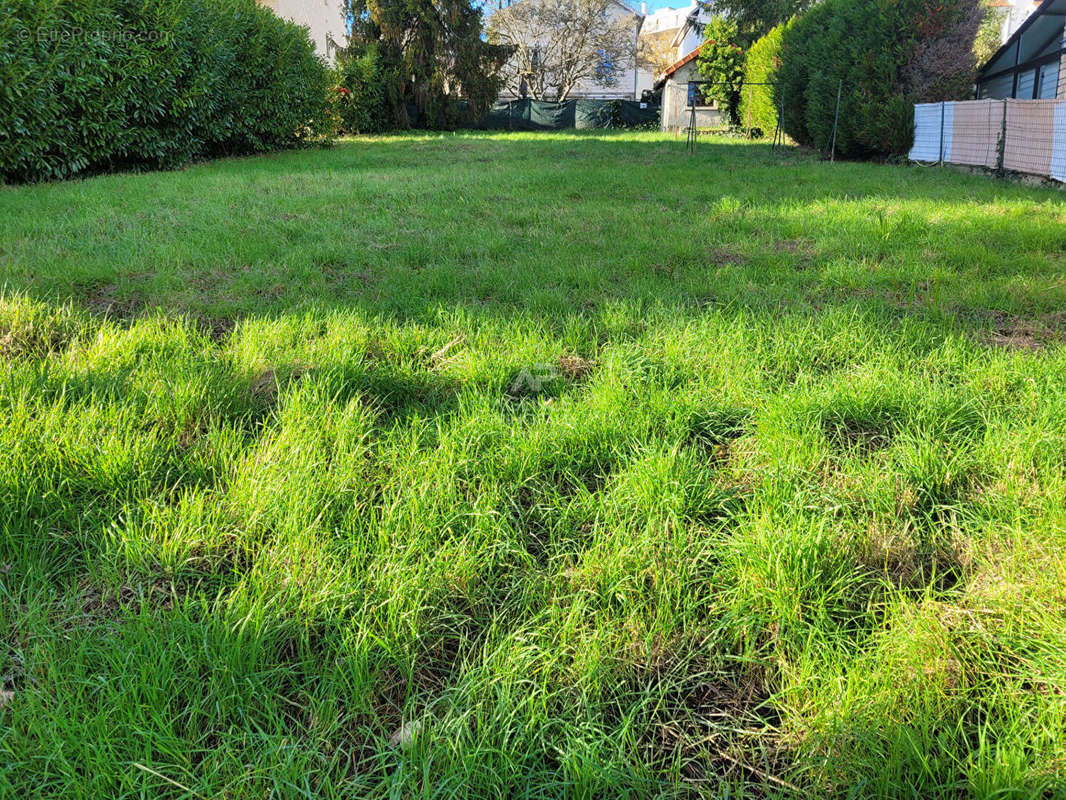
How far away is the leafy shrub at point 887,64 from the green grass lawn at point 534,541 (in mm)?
10101

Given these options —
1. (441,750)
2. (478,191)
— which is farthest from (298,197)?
(441,750)

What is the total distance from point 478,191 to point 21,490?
6369 mm

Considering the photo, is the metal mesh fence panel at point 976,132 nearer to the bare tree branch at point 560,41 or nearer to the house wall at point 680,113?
the house wall at point 680,113

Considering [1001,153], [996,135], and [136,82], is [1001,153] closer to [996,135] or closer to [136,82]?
[996,135]

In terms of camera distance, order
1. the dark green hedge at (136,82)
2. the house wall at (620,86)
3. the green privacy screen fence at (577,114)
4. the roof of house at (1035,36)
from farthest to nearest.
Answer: the house wall at (620,86), the green privacy screen fence at (577,114), the roof of house at (1035,36), the dark green hedge at (136,82)

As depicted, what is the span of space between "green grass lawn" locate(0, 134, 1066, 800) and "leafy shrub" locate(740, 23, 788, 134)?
15803 mm

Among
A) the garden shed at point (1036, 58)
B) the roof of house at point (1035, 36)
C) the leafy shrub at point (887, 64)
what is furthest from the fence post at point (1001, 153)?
the roof of house at point (1035, 36)

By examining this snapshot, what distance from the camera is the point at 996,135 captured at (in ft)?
31.5

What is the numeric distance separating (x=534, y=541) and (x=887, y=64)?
44.6ft

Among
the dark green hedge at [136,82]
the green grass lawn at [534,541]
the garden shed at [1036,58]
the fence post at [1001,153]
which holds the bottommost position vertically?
the green grass lawn at [534,541]

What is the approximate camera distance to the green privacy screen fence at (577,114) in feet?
103

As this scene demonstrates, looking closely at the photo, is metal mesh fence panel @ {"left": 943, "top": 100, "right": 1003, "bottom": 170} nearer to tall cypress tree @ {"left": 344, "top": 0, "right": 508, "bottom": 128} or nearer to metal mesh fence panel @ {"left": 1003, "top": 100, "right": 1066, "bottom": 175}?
metal mesh fence panel @ {"left": 1003, "top": 100, "right": 1066, "bottom": 175}

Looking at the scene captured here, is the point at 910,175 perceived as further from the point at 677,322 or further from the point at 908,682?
the point at 908,682

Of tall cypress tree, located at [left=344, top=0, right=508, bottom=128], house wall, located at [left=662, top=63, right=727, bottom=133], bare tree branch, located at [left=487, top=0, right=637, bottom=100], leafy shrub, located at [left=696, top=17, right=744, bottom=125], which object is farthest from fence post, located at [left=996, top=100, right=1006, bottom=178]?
bare tree branch, located at [left=487, top=0, right=637, bottom=100]
